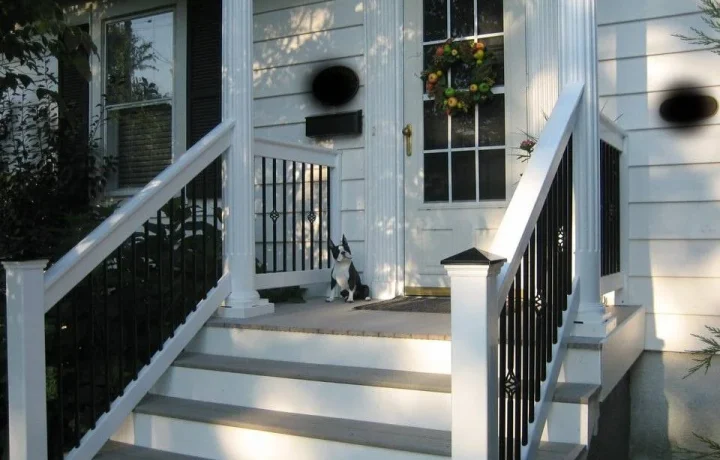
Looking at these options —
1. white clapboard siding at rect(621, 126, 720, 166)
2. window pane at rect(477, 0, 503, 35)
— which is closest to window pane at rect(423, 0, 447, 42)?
window pane at rect(477, 0, 503, 35)

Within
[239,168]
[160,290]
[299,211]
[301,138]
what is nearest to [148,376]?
[160,290]

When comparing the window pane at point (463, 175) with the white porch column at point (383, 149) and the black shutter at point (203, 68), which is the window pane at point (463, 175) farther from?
the black shutter at point (203, 68)

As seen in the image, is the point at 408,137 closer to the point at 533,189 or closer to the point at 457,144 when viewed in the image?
the point at 457,144

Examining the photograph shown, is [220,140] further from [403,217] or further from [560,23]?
[560,23]

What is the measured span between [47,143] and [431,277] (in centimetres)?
348

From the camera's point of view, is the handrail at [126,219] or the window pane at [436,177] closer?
the handrail at [126,219]

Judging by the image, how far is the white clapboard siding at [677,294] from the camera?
394cm

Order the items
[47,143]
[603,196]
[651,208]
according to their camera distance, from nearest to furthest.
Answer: [603,196] → [651,208] → [47,143]

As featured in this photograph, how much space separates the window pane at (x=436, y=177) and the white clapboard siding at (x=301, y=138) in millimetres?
497

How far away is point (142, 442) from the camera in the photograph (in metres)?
3.30

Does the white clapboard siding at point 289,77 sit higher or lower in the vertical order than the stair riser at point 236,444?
higher

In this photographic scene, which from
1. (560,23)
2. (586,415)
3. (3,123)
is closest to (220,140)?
(560,23)

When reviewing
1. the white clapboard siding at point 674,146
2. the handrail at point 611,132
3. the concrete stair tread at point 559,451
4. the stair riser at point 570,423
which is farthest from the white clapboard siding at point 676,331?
the concrete stair tread at point 559,451

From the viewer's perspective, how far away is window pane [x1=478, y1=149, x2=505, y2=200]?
455 centimetres
